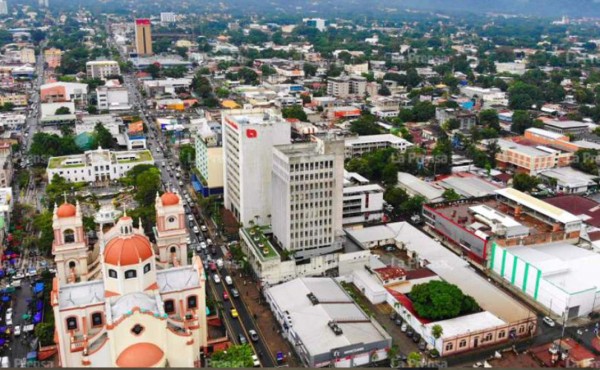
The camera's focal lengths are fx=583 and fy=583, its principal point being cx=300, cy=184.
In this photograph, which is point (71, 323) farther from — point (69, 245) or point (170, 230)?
point (170, 230)

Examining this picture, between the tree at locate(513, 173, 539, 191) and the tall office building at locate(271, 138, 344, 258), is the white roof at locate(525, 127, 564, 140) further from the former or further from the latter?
the tall office building at locate(271, 138, 344, 258)

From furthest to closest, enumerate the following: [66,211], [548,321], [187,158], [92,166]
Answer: [187,158] → [92,166] → [548,321] → [66,211]

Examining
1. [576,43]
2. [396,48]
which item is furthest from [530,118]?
[576,43]

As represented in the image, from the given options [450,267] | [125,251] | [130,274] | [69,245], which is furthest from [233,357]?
[450,267]

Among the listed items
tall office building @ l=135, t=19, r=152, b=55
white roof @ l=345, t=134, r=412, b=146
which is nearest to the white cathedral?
white roof @ l=345, t=134, r=412, b=146

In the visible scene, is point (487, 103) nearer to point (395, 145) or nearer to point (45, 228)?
point (395, 145)

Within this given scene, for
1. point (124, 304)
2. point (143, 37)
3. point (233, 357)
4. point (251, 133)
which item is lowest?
point (233, 357)

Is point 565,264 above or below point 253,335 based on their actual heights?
above
